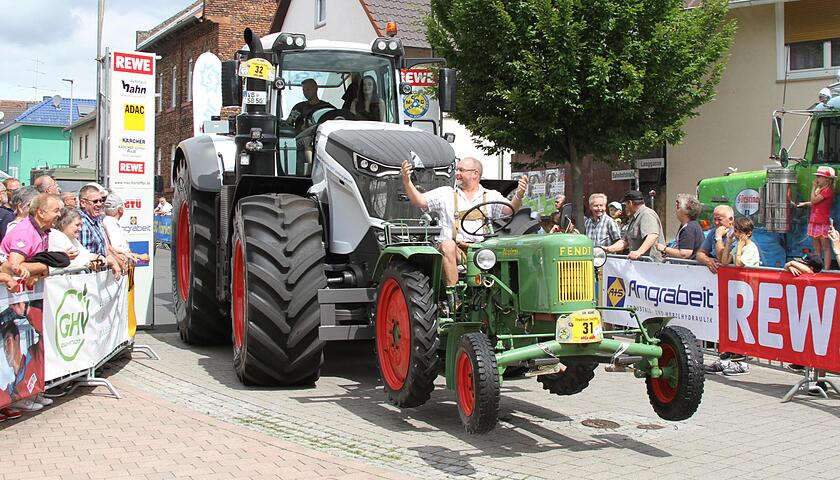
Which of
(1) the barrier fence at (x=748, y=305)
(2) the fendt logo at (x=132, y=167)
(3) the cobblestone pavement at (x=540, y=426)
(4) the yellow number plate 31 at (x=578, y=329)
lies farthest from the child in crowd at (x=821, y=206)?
(2) the fendt logo at (x=132, y=167)

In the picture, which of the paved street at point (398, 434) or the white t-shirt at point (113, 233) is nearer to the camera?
the paved street at point (398, 434)

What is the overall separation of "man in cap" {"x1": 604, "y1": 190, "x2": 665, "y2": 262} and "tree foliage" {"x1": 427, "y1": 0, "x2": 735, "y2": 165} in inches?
217

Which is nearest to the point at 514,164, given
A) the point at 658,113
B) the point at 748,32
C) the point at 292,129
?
the point at 658,113

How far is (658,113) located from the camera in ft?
59.9

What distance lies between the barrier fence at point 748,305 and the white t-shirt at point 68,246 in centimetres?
467

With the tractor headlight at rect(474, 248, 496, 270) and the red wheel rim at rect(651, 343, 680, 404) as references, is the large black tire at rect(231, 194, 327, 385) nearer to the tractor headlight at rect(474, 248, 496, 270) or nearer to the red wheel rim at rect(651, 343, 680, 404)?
the tractor headlight at rect(474, 248, 496, 270)

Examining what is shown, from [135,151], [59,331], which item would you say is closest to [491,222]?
[59,331]

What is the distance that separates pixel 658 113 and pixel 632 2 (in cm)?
231

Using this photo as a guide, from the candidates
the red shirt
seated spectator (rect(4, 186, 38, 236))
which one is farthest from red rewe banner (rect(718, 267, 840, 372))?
seated spectator (rect(4, 186, 38, 236))

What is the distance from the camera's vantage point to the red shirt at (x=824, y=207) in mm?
11242

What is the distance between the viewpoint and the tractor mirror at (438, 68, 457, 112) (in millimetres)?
9852

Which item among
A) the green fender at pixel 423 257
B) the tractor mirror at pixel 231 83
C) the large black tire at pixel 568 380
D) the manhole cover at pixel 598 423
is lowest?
the manhole cover at pixel 598 423

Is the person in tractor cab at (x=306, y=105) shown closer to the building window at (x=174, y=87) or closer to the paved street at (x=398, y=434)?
the paved street at (x=398, y=434)

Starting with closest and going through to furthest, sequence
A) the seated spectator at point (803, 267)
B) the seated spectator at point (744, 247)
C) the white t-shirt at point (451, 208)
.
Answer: the white t-shirt at point (451, 208) → the seated spectator at point (803, 267) → the seated spectator at point (744, 247)
